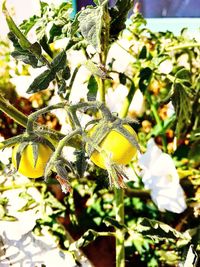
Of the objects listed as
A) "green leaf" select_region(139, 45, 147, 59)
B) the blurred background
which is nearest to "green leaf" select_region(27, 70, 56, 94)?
"green leaf" select_region(139, 45, 147, 59)

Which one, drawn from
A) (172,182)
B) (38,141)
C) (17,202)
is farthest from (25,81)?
(38,141)

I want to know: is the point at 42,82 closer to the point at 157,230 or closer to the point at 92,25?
the point at 92,25

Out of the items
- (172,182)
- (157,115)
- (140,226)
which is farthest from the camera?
(157,115)

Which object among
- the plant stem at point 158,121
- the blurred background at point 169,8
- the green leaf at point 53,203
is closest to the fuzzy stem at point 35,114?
the green leaf at point 53,203

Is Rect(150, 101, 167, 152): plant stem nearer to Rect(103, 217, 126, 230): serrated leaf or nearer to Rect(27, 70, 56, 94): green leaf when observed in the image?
Rect(103, 217, 126, 230): serrated leaf

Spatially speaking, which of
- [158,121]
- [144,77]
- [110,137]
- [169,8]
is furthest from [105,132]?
[169,8]

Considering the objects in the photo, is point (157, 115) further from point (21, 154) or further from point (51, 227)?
point (21, 154)
